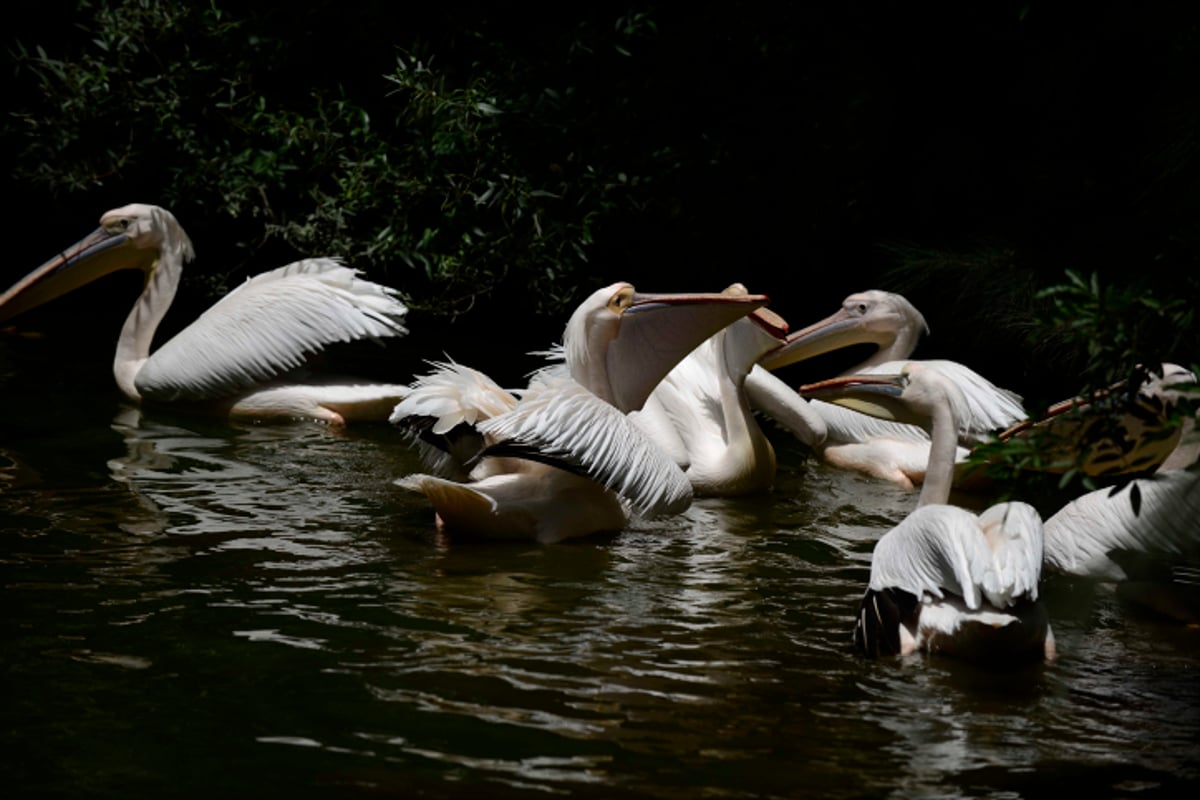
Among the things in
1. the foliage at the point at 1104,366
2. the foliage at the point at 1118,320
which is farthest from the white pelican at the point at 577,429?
the foliage at the point at 1118,320

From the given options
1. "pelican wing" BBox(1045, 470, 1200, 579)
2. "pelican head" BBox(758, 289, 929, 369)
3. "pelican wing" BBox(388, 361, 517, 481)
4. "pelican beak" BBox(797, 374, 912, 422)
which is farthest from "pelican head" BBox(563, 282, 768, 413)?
"pelican head" BBox(758, 289, 929, 369)

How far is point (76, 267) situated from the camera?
7527 mm

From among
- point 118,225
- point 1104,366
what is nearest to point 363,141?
point 118,225

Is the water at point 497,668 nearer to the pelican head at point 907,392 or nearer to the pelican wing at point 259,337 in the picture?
the pelican head at point 907,392

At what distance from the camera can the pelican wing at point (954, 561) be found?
3.52 meters

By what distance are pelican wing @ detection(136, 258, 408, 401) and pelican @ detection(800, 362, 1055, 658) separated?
11.1 ft

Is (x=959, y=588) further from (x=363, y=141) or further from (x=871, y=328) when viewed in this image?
(x=363, y=141)

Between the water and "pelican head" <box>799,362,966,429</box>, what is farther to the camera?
"pelican head" <box>799,362,966,429</box>

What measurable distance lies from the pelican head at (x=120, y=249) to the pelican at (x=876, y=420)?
2.83m

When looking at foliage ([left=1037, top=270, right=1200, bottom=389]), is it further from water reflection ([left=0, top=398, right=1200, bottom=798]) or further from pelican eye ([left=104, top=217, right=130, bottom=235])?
pelican eye ([left=104, top=217, right=130, bottom=235])

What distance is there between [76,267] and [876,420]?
150 inches

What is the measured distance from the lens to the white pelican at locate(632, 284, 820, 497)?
18.8ft

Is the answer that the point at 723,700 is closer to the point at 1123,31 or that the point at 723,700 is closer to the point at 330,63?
the point at 1123,31

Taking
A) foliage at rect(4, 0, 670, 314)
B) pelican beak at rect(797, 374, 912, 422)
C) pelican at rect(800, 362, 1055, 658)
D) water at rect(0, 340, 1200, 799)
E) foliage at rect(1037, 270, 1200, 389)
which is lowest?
water at rect(0, 340, 1200, 799)
